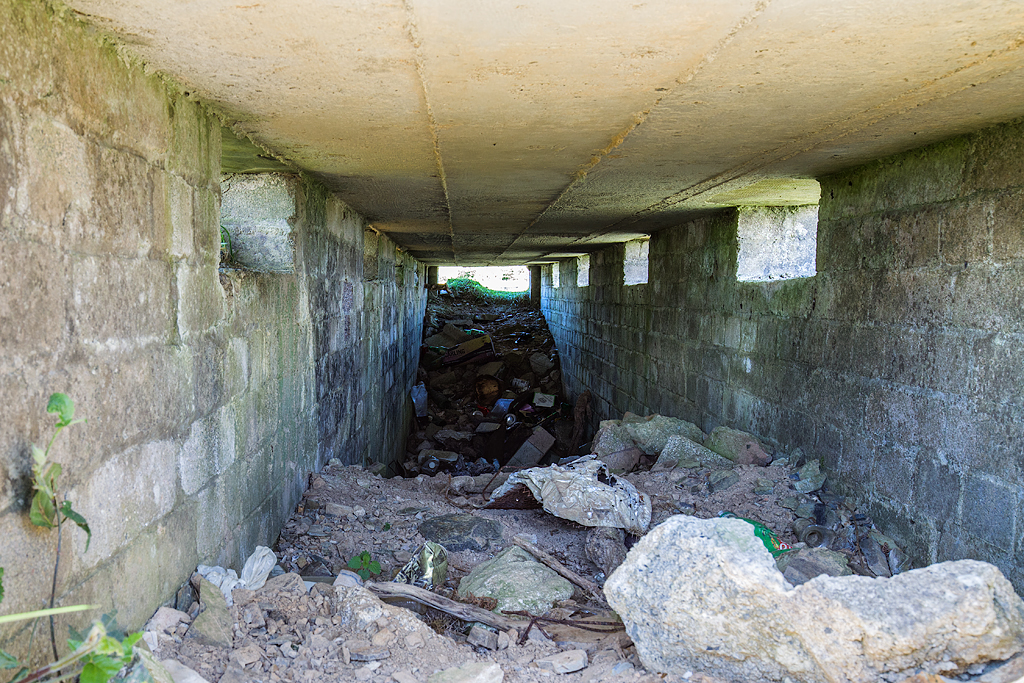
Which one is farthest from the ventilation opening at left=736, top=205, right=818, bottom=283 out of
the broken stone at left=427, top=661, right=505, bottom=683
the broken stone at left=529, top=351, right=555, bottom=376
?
the broken stone at left=529, top=351, right=555, bottom=376

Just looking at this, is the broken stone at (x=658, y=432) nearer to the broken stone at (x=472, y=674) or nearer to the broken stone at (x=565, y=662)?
the broken stone at (x=565, y=662)

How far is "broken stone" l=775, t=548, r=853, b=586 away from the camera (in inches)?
123

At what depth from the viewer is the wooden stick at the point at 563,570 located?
10.6ft

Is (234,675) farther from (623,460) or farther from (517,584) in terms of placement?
(623,460)

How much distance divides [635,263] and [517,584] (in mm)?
6006

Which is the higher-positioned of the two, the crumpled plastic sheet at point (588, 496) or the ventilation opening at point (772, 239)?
the ventilation opening at point (772, 239)

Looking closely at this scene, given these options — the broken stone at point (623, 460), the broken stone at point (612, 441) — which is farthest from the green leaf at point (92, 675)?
the broken stone at point (612, 441)

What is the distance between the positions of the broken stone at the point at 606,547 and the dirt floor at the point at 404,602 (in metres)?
0.07

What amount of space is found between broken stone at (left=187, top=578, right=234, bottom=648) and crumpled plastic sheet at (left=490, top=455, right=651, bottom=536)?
6.52 ft

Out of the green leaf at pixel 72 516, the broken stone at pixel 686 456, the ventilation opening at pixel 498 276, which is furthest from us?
the ventilation opening at pixel 498 276

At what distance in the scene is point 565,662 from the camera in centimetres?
248

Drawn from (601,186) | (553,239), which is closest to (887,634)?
(601,186)

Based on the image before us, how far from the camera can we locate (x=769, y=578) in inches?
80.7

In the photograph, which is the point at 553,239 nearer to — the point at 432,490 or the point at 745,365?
the point at 745,365
